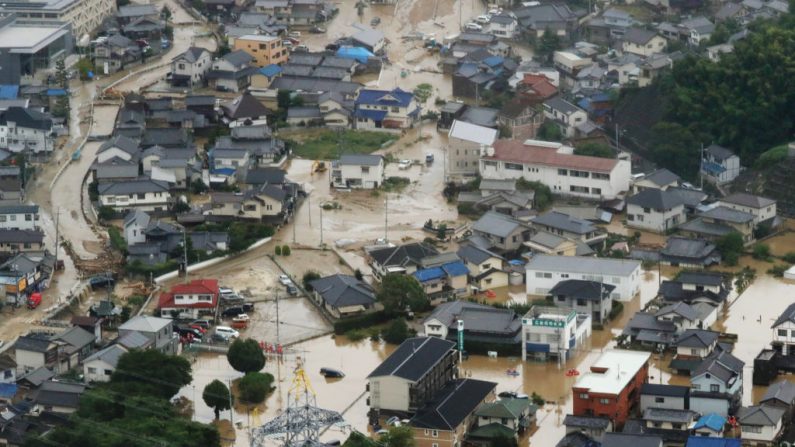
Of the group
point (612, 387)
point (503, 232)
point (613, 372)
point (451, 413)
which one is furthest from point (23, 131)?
point (612, 387)

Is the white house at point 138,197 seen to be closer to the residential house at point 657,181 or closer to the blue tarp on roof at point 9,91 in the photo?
the blue tarp on roof at point 9,91

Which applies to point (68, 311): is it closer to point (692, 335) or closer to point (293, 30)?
point (692, 335)

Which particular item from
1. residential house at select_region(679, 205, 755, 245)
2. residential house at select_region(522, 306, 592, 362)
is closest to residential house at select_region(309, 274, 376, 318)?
residential house at select_region(522, 306, 592, 362)

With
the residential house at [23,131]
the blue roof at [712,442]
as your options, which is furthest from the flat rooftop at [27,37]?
the blue roof at [712,442]

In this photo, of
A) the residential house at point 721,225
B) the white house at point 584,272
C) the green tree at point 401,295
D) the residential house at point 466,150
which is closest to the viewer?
the green tree at point 401,295

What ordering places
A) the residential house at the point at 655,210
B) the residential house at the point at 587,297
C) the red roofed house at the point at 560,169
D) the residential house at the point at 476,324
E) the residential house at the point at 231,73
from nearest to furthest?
the residential house at the point at 476,324 → the residential house at the point at 587,297 → the residential house at the point at 655,210 → the red roofed house at the point at 560,169 → the residential house at the point at 231,73

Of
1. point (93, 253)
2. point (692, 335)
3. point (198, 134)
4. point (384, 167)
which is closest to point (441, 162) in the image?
point (384, 167)
